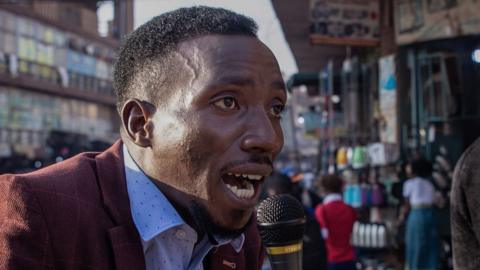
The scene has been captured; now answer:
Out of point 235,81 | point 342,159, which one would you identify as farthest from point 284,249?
point 342,159

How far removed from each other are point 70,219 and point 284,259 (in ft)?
1.90

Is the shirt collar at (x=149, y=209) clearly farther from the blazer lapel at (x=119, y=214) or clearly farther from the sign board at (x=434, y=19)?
the sign board at (x=434, y=19)

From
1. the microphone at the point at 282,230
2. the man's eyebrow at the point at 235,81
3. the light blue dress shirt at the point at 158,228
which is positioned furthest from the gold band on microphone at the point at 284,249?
the man's eyebrow at the point at 235,81

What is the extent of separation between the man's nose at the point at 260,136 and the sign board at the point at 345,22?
25.2 ft

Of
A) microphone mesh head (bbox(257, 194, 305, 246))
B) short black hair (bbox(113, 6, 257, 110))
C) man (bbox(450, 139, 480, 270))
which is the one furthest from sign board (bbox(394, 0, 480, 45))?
short black hair (bbox(113, 6, 257, 110))

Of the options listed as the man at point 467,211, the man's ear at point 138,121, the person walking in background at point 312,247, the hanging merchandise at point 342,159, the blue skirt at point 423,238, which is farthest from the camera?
the hanging merchandise at point 342,159

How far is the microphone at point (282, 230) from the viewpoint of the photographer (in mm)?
1663

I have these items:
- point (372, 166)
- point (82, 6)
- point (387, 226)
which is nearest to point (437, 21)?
point (372, 166)

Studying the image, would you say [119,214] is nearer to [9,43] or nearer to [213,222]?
[213,222]

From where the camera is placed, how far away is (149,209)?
1.58 meters

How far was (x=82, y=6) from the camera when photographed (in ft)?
123

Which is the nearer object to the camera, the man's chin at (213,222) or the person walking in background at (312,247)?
the man's chin at (213,222)

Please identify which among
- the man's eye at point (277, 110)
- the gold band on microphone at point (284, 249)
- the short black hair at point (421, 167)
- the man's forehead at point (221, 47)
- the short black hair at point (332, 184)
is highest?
the man's forehead at point (221, 47)

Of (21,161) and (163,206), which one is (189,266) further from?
(21,161)
